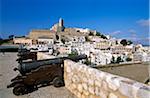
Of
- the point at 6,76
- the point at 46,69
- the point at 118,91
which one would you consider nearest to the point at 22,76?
the point at 46,69

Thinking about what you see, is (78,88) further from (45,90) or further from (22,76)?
(22,76)

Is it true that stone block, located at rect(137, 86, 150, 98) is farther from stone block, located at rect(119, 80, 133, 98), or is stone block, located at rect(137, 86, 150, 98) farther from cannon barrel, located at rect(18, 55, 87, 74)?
cannon barrel, located at rect(18, 55, 87, 74)

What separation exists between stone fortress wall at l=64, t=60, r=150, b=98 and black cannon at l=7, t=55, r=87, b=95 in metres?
0.22

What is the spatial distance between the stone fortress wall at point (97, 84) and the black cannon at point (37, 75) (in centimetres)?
22

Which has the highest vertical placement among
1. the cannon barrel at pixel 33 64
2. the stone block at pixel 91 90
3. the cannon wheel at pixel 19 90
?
the cannon barrel at pixel 33 64

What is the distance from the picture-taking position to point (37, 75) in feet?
18.7

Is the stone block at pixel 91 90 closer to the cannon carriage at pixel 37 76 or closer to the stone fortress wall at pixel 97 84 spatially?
the stone fortress wall at pixel 97 84

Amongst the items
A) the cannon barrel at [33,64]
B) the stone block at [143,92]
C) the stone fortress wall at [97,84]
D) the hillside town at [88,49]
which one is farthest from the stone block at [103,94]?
the hillside town at [88,49]

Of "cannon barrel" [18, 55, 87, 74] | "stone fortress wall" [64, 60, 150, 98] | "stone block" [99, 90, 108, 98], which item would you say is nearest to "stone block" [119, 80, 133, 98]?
"stone fortress wall" [64, 60, 150, 98]

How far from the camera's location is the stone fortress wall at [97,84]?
2813 mm

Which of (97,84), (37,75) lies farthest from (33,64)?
(97,84)

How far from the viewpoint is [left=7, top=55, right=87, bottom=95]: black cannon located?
5.46 meters

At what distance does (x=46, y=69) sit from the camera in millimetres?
5789

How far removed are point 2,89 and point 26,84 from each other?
658 millimetres
